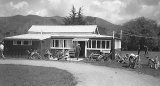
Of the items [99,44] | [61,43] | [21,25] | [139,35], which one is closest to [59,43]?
[61,43]

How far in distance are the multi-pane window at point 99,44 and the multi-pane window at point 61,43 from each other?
2486 millimetres

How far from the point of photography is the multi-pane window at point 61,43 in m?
22.4

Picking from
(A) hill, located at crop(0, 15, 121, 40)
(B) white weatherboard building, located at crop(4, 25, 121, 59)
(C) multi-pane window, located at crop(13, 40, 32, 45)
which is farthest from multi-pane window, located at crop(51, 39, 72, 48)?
(A) hill, located at crop(0, 15, 121, 40)

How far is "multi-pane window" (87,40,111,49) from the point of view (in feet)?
68.6

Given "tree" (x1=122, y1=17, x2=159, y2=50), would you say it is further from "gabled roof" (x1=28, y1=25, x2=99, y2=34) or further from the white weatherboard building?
the white weatherboard building

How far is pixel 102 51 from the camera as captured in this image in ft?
66.6

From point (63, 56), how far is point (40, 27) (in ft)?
36.5

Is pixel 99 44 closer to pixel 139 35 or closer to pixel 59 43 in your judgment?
pixel 59 43

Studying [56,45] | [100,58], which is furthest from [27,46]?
[100,58]

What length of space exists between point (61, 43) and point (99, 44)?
4.51 metres

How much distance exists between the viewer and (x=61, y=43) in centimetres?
Result: 2258

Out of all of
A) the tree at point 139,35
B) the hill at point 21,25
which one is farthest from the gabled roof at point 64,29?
the hill at point 21,25

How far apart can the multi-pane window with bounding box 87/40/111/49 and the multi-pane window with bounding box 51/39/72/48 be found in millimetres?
2486

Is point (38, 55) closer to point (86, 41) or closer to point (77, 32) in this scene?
point (86, 41)
